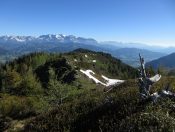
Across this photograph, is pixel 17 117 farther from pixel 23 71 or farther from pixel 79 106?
pixel 23 71

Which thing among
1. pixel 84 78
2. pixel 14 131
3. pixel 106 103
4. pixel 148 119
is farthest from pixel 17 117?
pixel 84 78

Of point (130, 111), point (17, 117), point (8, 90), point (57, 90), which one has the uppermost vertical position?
point (130, 111)

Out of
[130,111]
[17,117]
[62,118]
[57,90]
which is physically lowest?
[57,90]

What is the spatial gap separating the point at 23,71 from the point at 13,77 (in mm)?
22741

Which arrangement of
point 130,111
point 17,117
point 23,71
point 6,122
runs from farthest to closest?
point 23,71 → point 17,117 → point 6,122 → point 130,111

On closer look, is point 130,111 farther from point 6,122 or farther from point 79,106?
point 6,122

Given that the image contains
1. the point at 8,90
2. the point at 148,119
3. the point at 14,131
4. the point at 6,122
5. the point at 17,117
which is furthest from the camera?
the point at 8,90

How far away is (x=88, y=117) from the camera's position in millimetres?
14383

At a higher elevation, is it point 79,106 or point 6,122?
point 79,106

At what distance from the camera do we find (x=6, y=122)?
2050 centimetres

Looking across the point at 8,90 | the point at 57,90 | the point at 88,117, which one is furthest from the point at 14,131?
the point at 8,90

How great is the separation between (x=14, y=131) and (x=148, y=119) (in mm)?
9407

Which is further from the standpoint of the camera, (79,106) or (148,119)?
(79,106)

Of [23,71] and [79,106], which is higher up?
[79,106]
